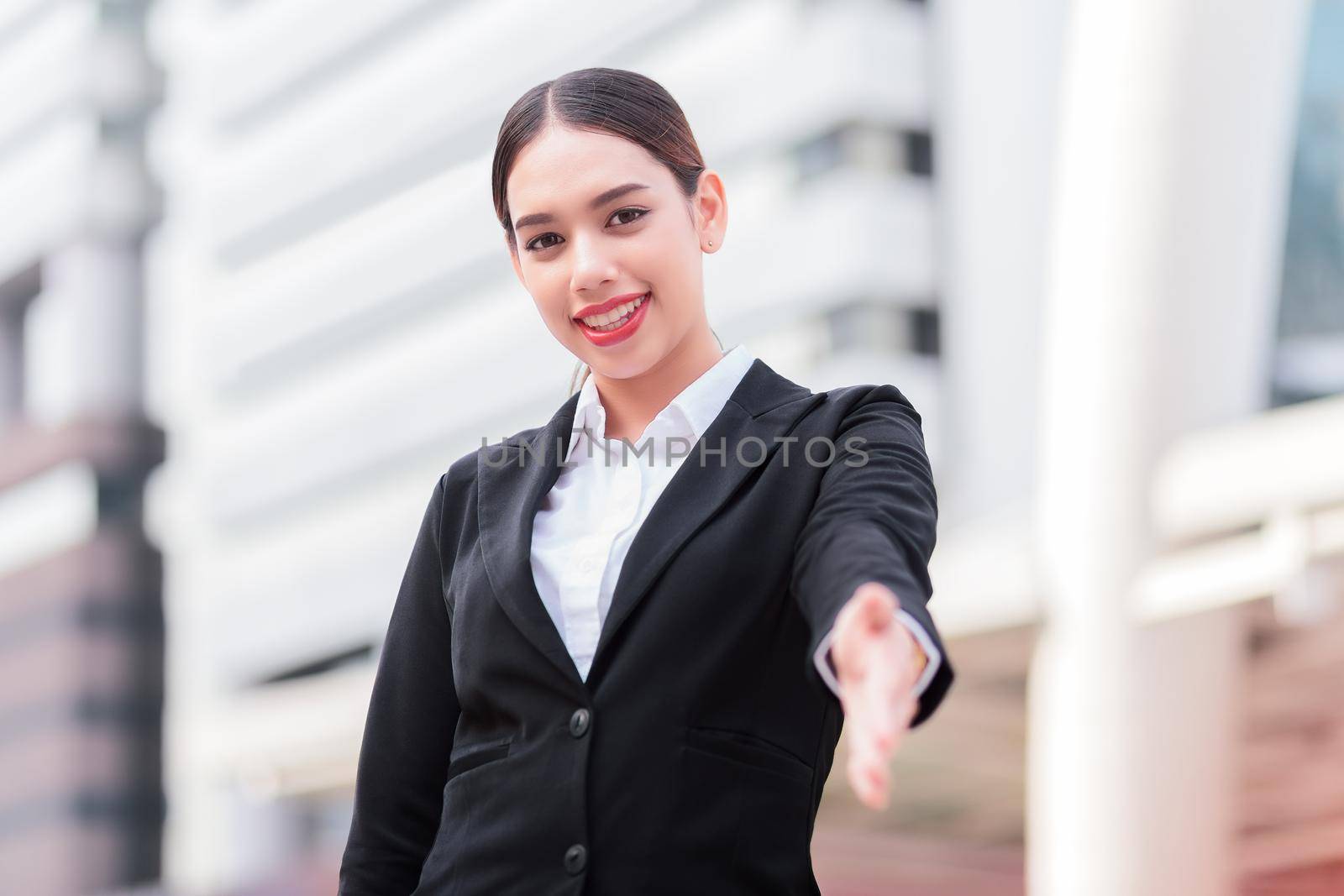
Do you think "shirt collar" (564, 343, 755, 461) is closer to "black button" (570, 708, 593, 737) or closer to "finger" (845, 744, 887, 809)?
"black button" (570, 708, 593, 737)

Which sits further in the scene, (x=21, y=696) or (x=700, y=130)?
(x=21, y=696)

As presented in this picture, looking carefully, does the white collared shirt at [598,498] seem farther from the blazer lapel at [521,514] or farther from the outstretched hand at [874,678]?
the outstretched hand at [874,678]

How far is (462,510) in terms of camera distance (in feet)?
5.67

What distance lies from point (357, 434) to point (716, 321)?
817 cm

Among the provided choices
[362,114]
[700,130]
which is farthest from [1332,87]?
[362,114]

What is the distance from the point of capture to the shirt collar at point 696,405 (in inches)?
63.4

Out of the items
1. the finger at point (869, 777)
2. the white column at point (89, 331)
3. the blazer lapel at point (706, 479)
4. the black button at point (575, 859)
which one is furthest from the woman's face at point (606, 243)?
the white column at point (89, 331)

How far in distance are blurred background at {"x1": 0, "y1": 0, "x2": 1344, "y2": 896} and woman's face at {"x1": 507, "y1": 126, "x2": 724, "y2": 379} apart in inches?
359

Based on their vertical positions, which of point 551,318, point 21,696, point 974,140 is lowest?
point 551,318

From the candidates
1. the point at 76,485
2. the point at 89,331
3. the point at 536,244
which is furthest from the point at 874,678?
the point at 76,485

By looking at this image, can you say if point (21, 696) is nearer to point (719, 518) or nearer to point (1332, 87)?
point (1332, 87)

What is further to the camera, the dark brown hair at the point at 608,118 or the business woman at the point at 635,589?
the dark brown hair at the point at 608,118

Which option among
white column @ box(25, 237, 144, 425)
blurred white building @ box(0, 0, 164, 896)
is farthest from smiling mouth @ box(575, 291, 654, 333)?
white column @ box(25, 237, 144, 425)

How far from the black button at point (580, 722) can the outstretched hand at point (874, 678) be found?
31 cm
